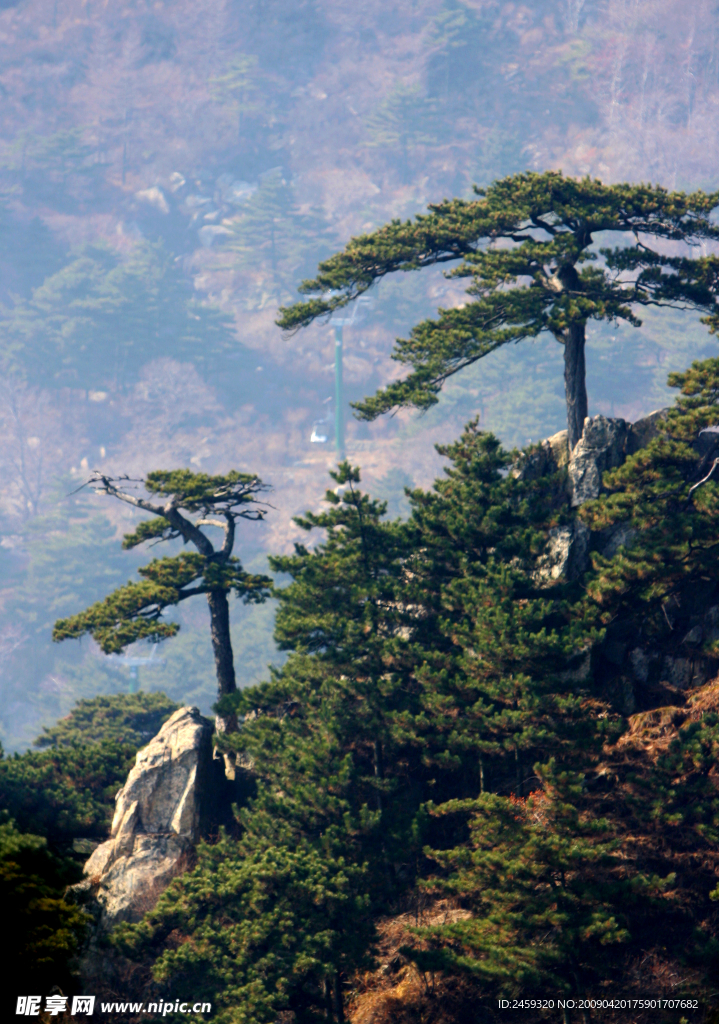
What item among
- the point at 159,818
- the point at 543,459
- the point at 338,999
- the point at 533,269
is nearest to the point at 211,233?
the point at 533,269

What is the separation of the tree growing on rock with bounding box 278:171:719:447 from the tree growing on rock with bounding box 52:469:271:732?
420cm

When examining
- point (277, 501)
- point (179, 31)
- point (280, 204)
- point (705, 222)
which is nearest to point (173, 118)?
point (179, 31)

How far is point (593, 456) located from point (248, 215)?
108 meters

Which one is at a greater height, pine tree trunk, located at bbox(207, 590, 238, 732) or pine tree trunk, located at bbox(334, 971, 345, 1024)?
pine tree trunk, located at bbox(207, 590, 238, 732)

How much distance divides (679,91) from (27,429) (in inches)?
3767

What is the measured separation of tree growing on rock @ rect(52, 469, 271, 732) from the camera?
2164 centimetres

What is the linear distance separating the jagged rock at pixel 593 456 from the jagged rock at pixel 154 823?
9624mm

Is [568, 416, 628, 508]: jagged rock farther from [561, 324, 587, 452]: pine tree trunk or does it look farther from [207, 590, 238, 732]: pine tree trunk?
[207, 590, 238, 732]: pine tree trunk

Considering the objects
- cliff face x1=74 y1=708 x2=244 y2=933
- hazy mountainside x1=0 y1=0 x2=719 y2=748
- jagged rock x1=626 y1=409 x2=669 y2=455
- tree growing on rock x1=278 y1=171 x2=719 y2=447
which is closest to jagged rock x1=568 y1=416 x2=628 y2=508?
jagged rock x1=626 y1=409 x2=669 y2=455

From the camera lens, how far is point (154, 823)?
66.5 feet

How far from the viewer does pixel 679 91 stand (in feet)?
444

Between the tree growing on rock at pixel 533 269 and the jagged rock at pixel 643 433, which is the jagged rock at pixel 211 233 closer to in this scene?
the tree growing on rock at pixel 533 269

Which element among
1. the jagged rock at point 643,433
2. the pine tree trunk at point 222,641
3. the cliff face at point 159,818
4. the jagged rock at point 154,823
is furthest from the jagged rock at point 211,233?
the jagged rock at point 154,823

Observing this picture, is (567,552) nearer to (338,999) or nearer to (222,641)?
(222,641)
